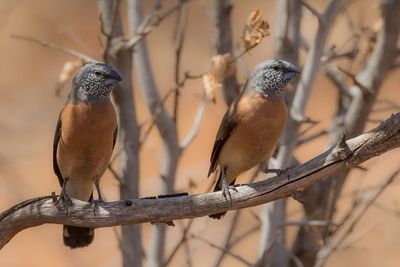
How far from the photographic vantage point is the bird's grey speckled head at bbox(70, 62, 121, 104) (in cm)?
573

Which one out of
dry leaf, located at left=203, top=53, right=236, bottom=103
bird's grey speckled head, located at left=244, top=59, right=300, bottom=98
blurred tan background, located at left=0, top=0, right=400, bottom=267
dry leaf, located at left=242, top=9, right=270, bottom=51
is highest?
dry leaf, located at left=242, top=9, right=270, bottom=51

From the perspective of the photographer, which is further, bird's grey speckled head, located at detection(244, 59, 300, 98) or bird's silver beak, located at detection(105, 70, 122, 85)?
bird's grey speckled head, located at detection(244, 59, 300, 98)

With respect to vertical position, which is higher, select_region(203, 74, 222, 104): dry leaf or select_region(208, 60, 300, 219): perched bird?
select_region(203, 74, 222, 104): dry leaf

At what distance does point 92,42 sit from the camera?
61.8 ft

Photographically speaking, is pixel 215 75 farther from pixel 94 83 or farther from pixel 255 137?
pixel 94 83

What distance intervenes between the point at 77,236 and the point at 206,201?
4.28ft

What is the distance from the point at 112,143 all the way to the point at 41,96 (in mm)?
10919

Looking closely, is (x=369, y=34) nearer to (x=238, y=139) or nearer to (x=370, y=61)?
(x=370, y=61)

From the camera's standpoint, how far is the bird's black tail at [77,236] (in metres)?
5.94

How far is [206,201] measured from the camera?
5023mm

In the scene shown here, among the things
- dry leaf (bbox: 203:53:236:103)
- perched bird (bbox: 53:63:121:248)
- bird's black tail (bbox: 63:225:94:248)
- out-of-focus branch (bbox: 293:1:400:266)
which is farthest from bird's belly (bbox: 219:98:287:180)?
bird's black tail (bbox: 63:225:94:248)

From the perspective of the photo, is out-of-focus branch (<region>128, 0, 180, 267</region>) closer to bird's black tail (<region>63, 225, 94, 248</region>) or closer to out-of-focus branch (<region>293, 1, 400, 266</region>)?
bird's black tail (<region>63, 225, 94, 248</region>)

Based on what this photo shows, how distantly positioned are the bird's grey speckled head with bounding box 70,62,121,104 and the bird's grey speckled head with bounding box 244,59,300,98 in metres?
0.93

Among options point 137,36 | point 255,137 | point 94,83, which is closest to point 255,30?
point 255,137
